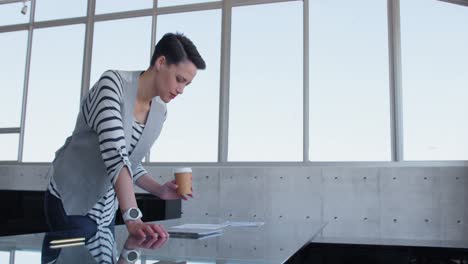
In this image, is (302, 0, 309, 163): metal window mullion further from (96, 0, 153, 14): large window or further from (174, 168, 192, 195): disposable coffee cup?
(174, 168, 192, 195): disposable coffee cup

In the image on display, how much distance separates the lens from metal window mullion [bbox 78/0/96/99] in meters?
5.27

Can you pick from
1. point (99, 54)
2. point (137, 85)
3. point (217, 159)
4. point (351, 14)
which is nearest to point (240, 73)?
point (217, 159)

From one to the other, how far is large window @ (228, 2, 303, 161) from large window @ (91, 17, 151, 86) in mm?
1108

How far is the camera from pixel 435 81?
417 cm

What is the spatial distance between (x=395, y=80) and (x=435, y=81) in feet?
1.22

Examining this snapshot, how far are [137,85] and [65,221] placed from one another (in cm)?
47

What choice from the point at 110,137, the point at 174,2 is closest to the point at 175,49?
the point at 110,137

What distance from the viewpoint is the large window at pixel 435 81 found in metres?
4.07

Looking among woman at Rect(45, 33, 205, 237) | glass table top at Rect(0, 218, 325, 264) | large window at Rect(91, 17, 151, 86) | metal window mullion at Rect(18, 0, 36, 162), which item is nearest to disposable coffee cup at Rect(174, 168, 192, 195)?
woman at Rect(45, 33, 205, 237)

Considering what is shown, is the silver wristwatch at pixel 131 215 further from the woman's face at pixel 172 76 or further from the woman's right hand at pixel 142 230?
the woman's face at pixel 172 76

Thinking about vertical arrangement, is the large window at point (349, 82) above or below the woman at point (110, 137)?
above

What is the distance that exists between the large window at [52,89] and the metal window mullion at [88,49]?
89 millimetres

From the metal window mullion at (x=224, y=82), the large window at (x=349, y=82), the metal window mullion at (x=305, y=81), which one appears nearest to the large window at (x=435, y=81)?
the large window at (x=349, y=82)

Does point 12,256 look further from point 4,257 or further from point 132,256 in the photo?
point 132,256
